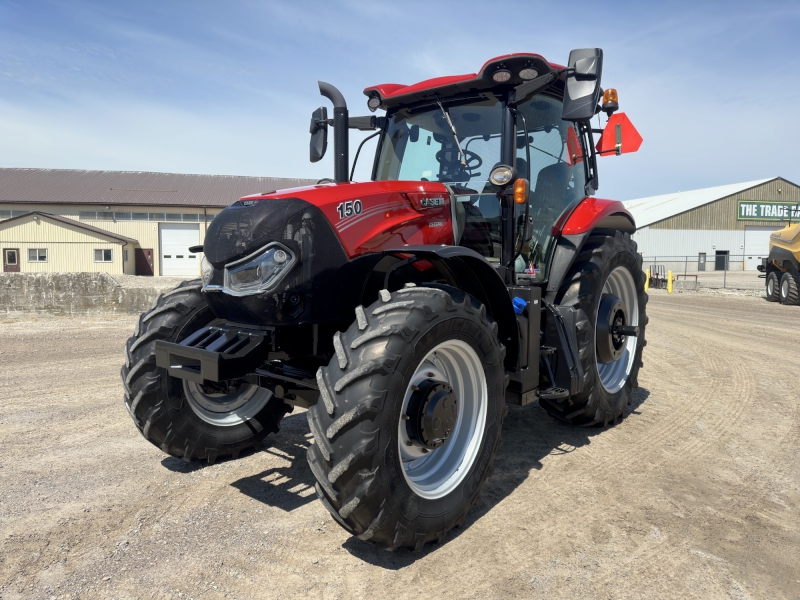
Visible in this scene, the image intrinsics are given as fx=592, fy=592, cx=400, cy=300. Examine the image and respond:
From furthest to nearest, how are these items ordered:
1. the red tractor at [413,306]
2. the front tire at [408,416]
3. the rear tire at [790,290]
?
1. the rear tire at [790,290]
2. the red tractor at [413,306]
3. the front tire at [408,416]

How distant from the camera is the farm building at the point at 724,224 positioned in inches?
1713

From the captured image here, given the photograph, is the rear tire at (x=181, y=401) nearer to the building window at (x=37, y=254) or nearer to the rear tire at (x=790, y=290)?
the rear tire at (x=790, y=290)

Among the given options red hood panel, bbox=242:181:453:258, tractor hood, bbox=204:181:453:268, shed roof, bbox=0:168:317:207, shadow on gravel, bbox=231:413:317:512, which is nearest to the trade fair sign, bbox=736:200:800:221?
shed roof, bbox=0:168:317:207

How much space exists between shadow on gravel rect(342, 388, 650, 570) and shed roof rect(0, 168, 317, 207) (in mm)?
32592

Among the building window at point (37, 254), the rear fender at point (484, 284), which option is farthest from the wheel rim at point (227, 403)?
the building window at point (37, 254)

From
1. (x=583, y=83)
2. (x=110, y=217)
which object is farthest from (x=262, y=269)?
(x=110, y=217)

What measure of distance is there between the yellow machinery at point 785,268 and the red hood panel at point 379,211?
1606 centimetres

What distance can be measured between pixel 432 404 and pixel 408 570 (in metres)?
0.79

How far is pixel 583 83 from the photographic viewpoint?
3627mm

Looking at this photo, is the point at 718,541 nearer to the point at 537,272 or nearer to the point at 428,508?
the point at 428,508

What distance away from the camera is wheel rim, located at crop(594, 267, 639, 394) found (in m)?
5.24

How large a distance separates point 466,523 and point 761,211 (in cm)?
5118

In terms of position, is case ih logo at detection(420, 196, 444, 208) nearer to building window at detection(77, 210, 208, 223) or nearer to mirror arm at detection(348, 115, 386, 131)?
mirror arm at detection(348, 115, 386, 131)

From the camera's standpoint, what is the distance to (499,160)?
13.5 feet
